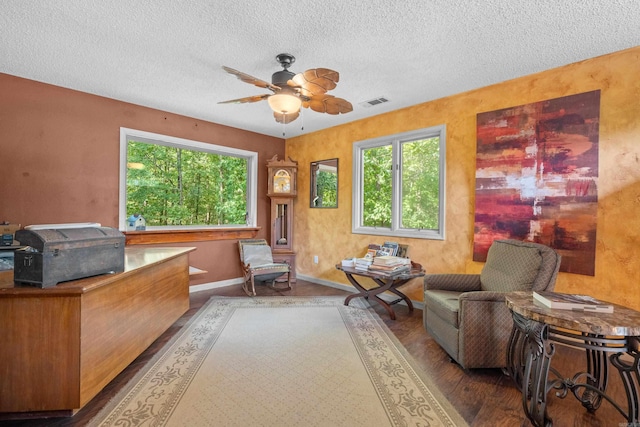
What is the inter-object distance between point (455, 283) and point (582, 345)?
4.35 ft

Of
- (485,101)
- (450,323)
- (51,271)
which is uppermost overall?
(485,101)

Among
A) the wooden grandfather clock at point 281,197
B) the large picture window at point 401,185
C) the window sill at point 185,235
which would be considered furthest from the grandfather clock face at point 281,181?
the large picture window at point 401,185

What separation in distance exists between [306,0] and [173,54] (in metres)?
1.35

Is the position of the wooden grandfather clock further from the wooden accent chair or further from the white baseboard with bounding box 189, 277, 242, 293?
the white baseboard with bounding box 189, 277, 242, 293

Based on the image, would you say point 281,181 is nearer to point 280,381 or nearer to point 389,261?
point 389,261

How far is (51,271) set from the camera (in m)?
1.58

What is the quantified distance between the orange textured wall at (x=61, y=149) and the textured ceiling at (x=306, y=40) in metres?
0.22

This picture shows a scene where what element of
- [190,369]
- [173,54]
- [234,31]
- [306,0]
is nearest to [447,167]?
[306,0]

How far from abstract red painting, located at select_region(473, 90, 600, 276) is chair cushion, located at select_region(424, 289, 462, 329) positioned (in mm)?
867

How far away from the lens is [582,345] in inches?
54.2

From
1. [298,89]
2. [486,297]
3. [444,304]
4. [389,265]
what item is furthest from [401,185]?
[298,89]

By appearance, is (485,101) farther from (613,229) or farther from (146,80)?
(146,80)

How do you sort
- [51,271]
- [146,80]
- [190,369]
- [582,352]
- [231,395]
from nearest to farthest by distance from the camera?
[51,271]
[231,395]
[190,369]
[582,352]
[146,80]

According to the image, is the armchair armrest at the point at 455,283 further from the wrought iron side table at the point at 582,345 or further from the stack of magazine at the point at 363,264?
the wrought iron side table at the point at 582,345
